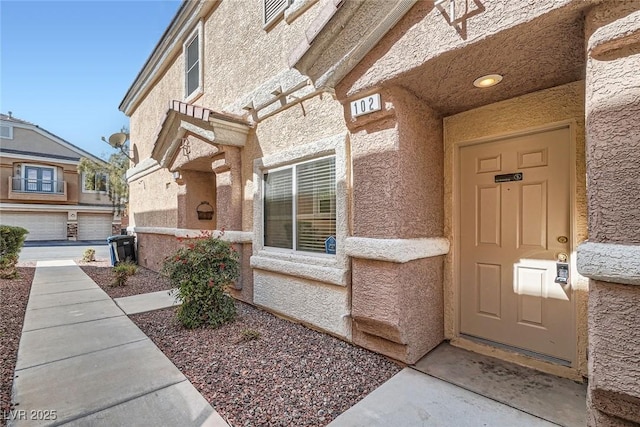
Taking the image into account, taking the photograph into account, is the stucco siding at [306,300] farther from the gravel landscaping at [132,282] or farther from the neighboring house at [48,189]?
the neighboring house at [48,189]

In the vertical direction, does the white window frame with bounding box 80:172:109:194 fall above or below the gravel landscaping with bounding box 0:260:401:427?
above

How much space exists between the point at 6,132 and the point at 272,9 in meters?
32.6

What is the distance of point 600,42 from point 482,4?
100 centimetres

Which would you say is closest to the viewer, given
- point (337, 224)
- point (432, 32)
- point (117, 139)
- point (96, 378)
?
point (432, 32)

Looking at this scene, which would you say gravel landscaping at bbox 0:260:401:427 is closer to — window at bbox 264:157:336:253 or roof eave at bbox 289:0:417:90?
window at bbox 264:157:336:253

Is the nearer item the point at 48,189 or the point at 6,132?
the point at 6,132

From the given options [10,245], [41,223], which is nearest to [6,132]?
[41,223]

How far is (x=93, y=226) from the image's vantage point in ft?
90.8

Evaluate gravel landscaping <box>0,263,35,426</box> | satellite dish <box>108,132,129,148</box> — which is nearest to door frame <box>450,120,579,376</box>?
gravel landscaping <box>0,263,35,426</box>

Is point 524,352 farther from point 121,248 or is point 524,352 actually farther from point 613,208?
point 121,248

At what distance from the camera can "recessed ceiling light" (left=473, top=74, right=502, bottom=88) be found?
321 cm

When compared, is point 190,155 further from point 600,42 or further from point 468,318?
→ point 600,42

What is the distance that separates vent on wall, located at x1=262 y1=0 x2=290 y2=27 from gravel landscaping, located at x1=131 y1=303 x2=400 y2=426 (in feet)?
18.8

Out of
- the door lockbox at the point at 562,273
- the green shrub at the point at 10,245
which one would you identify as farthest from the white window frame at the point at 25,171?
the door lockbox at the point at 562,273
